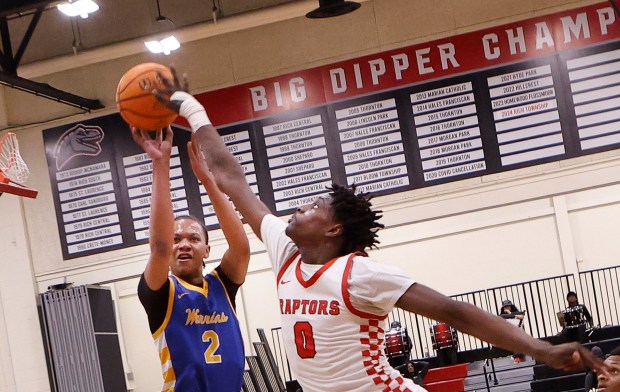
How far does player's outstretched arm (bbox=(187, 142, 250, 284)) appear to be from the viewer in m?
4.52

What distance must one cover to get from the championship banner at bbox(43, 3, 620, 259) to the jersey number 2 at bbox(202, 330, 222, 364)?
8.73 metres

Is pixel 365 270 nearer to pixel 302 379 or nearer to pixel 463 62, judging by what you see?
pixel 302 379

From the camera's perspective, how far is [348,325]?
3572 mm

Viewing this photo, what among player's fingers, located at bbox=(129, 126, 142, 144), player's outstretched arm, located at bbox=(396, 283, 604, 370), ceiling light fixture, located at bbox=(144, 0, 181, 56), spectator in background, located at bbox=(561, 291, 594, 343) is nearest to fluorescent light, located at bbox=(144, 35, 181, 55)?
ceiling light fixture, located at bbox=(144, 0, 181, 56)

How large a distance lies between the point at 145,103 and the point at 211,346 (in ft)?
3.64

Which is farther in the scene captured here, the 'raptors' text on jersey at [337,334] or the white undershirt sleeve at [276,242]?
the white undershirt sleeve at [276,242]

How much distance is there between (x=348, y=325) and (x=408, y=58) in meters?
9.99

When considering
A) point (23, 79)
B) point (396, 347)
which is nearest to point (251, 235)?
point (396, 347)

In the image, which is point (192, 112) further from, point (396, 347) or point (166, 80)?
point (396, 347)

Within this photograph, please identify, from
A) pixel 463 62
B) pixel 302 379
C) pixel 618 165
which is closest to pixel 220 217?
pixel 302 379

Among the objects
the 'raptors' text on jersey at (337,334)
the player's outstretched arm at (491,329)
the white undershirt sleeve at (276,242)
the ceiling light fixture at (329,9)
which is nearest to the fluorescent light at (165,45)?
the ceiling light fixture at (329,9)

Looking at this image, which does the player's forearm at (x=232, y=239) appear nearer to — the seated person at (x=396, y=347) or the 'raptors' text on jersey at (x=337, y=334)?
the 'raptors' text on jersey at (x=337, y=334)

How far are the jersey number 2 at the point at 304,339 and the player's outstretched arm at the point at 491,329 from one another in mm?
394

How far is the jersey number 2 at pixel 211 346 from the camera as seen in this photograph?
4215 mm
